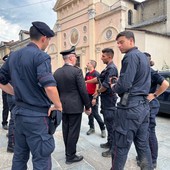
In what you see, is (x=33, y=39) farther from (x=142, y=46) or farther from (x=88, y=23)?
(x=88, y=23)

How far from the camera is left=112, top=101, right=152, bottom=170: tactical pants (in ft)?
8.21

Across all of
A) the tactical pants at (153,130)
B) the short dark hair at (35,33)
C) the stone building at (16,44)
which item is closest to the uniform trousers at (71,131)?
the tactical pants at (153,130)

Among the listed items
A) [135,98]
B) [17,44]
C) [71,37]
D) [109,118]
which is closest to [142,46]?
[71,37]

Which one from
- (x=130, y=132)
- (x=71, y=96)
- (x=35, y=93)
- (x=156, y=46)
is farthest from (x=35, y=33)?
(x=156, y=46)

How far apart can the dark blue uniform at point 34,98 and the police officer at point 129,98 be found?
86 centimetres

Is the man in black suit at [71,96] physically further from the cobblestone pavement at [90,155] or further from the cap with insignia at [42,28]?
the cap with insignia at [42,28]

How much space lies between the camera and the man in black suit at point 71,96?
3.41 meters

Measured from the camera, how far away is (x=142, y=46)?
1712 cm

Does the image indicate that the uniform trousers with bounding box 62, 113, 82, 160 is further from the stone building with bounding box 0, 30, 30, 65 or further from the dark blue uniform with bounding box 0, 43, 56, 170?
the stone building with bounding box 0, 30, 30, 65

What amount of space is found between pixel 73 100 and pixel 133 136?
1.25 metres

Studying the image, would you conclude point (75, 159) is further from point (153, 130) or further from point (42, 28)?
point (42, 28)

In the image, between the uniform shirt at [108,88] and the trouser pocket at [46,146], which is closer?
the trouser pocket at [46,146]

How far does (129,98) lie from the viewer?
251 cm

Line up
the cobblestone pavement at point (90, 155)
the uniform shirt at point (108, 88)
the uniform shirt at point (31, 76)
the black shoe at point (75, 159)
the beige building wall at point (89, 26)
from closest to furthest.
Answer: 1. the uniform shirt at point (31, 76)
2. the cobblestone pavement at point (90, 155)
3. the black shoe at point (75, 159)
4. the uniform shirt at point (108, 88)
5. the beige building wall at point (89, 26)
